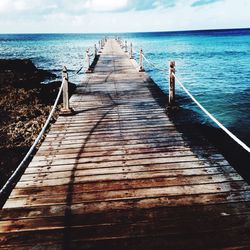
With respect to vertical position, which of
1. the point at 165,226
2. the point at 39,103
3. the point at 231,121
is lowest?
the point at 231,121

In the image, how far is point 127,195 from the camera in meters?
4.32

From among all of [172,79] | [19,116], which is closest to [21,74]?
[19,116]

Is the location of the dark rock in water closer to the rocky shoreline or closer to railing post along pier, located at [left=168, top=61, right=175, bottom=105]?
the rocky shoreline

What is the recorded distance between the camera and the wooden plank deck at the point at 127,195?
136 inches

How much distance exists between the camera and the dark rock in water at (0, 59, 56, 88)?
20.7 m

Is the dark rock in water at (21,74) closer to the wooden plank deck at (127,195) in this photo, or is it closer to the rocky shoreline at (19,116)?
the rocky shoreline at (19,116)

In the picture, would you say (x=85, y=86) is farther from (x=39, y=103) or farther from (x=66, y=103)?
(x=66, y=103)

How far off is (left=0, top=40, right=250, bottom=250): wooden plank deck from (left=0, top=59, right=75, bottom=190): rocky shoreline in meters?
2.81

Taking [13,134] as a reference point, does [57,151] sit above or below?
above

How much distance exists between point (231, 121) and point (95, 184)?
11.8m

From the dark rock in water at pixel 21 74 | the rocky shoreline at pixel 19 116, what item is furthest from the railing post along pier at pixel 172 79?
the dark rock in water at pixel 21 74

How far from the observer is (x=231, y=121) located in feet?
48.9

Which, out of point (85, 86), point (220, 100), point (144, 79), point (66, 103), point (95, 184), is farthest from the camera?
point (220, 100)

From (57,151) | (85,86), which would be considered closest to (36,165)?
(57,151)
